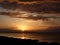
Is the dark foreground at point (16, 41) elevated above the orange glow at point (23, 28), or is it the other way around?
the orange glow at point (23, 28)

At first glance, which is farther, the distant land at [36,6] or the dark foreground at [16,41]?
the distant land at [36,6]

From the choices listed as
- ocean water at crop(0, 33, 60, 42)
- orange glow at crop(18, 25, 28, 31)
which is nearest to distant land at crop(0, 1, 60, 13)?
orange glow at crop(18, 25, 28, 31)

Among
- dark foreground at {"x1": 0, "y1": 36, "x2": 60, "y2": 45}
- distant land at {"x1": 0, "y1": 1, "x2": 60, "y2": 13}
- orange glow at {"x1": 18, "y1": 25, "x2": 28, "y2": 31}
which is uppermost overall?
distant land at {"x1": 0, "y1": 1, "x2": 60, "y2": 13}

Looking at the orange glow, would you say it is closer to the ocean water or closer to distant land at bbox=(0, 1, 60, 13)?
the ocean water

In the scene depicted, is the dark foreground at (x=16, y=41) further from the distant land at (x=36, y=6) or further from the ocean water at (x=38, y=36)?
the distant land at (x=36, y=6)

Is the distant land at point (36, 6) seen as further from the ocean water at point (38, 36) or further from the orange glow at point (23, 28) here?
the ocean water at point (38, 36)

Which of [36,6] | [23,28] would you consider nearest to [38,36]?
[23,28]

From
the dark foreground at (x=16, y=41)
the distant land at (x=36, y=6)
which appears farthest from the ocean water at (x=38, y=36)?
the distant land at (x=36, y=6)

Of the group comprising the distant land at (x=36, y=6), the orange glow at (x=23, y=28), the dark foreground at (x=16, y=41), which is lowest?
the dark foreground at (x=16, y=41)

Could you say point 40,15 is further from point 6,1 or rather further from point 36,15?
point 6,1

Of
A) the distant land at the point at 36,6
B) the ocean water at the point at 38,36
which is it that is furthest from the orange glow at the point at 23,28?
the distant land at the point at 36,6

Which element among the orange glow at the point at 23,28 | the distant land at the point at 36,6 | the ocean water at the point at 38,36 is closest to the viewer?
the ocean water at the point at 38,36

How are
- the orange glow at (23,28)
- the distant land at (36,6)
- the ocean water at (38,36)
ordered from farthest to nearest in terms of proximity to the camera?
1. the distant land at (36,6)
2. the orange glow at (23,28)
3. the ocean water at (38,36)

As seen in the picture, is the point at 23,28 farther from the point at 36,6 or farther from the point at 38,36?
the point at 36,6
